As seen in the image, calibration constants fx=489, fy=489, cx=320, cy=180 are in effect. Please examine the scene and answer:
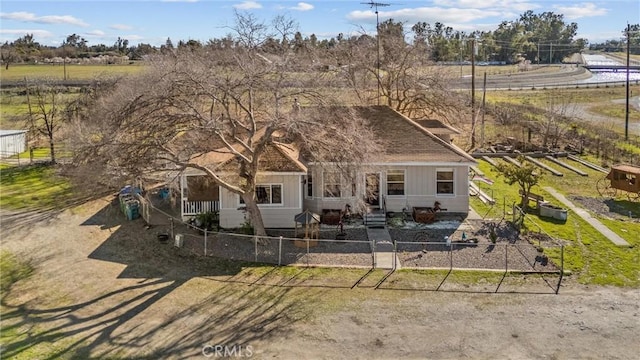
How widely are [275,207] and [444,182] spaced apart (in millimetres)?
7919

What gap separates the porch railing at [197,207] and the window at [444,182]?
1008cm

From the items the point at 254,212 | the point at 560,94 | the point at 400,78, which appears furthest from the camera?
the point at 560,94

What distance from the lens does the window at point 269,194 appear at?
21.0 metres

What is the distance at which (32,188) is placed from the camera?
28656 millimetres

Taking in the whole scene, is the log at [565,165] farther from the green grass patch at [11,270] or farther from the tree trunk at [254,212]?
the green grass patch at [11,270]

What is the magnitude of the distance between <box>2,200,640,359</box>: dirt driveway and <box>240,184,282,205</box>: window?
175 inches

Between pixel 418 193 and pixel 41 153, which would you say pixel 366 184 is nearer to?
pixel 418 193

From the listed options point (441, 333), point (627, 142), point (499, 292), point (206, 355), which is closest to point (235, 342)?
point (206, 355)

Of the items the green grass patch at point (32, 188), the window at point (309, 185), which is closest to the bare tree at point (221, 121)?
the window at point (309, 185)

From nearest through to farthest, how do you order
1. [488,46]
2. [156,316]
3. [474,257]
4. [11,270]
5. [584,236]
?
[156,316] < [11,270] < [474,257] < [584,236] < [488,46]

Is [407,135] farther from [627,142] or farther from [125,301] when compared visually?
[627,142]

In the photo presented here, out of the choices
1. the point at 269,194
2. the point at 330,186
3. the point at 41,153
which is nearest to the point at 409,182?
the point at 330,186

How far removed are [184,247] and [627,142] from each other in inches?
1479

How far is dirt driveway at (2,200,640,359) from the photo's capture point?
1198cm
